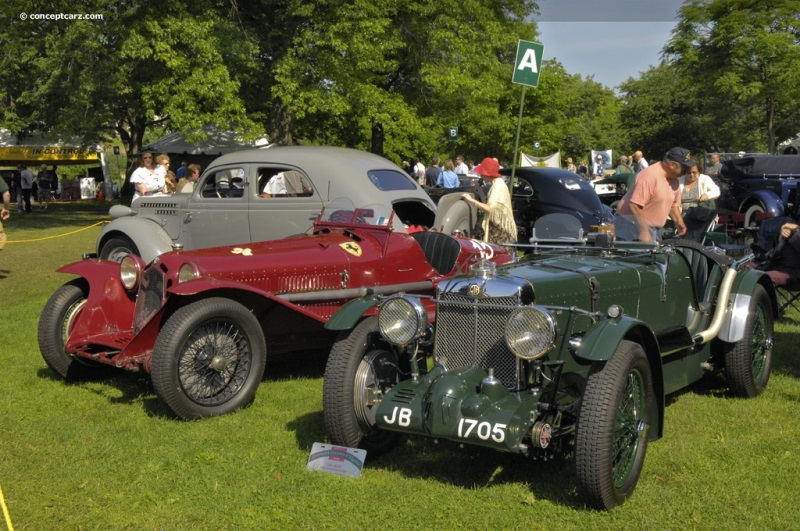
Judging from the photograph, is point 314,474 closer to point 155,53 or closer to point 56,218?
point 155,53

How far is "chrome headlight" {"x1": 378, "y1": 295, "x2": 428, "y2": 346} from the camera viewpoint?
15.1 ft

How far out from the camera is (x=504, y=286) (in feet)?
14.6

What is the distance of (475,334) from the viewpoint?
453cm

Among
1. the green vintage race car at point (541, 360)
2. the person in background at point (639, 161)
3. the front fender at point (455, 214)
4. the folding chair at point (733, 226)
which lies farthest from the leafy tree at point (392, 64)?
the green vintage race car at point (541, 360)

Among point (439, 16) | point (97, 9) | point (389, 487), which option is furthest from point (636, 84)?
point (389, 487)

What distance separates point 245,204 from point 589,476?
5.97m

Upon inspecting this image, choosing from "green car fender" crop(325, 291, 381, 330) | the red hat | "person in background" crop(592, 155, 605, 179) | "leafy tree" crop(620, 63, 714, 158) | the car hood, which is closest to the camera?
"green car fender" crop(325, 291, 381, 330)

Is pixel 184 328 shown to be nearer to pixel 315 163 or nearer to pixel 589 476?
pixel 589 476

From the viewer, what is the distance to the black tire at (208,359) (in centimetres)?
544

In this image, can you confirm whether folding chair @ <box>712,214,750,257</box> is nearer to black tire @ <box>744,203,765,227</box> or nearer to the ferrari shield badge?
black tire @ <box>744,203,765,227</box>

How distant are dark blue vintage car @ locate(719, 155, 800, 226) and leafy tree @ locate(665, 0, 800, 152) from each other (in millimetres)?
21615

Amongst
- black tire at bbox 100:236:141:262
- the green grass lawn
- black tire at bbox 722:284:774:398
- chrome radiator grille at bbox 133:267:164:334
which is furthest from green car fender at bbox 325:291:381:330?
black tire at bbox 100:236:141:262

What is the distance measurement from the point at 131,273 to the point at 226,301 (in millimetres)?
1376

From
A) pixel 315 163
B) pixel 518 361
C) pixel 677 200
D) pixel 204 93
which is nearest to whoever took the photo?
pixel 518 361
